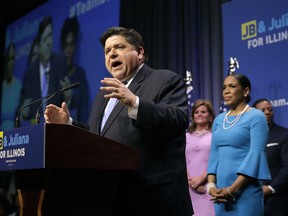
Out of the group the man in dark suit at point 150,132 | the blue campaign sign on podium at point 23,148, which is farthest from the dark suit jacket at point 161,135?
the blue campaign sign on podium at point 23,148

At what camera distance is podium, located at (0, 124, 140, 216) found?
1.31 meters

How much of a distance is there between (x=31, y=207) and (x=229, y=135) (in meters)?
1.67

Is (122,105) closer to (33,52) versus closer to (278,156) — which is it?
(278,156)

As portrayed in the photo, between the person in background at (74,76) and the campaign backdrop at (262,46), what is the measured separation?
1904 millimetres

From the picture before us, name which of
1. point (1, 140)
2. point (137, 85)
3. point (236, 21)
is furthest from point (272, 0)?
point (1, 140)

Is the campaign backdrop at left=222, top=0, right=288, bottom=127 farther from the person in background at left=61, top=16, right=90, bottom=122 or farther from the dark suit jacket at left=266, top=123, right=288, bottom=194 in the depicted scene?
the person in background at left=61, top=16, right=90, bottom=122

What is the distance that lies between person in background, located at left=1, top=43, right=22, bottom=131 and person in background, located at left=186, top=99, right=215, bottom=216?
135 inches

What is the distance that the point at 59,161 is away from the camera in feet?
4.28

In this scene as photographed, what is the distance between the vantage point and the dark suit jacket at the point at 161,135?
1545mm

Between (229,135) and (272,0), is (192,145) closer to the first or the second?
(229,135)

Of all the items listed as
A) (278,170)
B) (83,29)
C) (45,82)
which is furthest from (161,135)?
(45,82)

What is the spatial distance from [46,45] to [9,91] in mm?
1087

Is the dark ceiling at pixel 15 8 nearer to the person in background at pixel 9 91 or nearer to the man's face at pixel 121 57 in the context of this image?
the person in background at pixel 9 91

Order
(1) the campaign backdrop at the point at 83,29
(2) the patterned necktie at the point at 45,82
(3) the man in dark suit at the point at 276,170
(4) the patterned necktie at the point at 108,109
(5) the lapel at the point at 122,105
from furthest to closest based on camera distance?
(2) the patterned necktie at the point at 45,82
(1) the campaign backdrop at the point at 83,29
(3) the man in dark suit at the point at 276,170
(4) the patterned necktie at the point at 108,109
(5) the lapel at the point at 122,105
